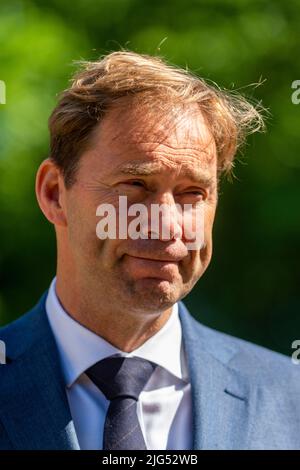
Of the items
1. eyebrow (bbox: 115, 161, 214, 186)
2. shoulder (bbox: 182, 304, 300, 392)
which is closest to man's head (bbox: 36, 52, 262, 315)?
eyebrow (bbox: 115, 161, 214, 186)

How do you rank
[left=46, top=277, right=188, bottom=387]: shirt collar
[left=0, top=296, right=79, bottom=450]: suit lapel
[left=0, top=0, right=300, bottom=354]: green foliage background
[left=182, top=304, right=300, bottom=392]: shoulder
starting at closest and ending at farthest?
[left=0, top=296, right=79, bottom=450]: suit lapel < [left=46, top=277, right=188, bottom=387]: shirt collar < [left=182, top=304, right=300, bottom=392]: shoulder < [left=0, top=0, right=300, bottom=354]: green foliage background

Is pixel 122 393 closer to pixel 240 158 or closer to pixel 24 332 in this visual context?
pixel 24 332

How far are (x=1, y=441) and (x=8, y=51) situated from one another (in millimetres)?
1470

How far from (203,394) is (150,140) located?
547 millimetres

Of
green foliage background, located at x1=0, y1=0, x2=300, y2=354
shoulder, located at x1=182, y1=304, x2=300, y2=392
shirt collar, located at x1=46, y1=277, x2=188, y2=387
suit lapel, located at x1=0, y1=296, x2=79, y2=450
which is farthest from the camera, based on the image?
green foliage background, located at x1=0, y1=0, x2=300, y2=354

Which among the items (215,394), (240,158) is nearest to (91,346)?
(215,394)

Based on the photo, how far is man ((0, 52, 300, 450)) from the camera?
6.72 feet

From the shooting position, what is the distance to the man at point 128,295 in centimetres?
205

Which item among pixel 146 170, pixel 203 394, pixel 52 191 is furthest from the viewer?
pixel 52 191

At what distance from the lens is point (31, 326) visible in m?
2.21

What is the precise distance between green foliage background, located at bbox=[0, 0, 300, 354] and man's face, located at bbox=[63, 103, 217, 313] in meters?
1.03

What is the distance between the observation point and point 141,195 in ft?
6.75

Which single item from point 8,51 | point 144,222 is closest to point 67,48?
point 8,51

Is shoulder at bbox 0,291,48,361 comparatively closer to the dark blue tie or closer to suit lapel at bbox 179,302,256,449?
the dark blue tie
